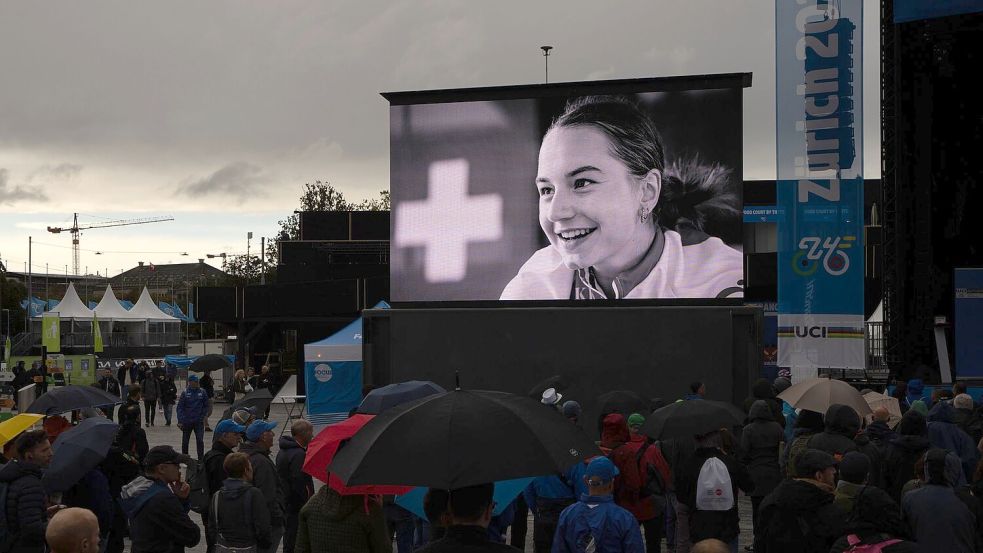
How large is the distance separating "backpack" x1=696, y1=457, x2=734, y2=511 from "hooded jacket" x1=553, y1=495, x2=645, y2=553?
2428mm

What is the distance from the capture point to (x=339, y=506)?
6.72m

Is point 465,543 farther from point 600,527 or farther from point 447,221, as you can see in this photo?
point 447,221

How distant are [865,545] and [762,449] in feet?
18.5

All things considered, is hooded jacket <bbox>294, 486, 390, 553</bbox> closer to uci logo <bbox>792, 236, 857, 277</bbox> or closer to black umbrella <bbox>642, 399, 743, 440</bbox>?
black umbrella <bbox>642, 399, 743, 440</bbox>

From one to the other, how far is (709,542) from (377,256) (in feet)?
163

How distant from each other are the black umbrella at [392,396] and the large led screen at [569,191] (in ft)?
38.1

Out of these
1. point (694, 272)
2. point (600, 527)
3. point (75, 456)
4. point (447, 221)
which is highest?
point (447, 221)

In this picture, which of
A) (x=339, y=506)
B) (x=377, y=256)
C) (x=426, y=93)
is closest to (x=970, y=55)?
(x=426, y=93)

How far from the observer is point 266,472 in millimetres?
9297

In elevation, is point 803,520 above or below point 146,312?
above

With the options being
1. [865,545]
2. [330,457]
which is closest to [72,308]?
[330,457]

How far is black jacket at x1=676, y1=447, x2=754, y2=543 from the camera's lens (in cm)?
920

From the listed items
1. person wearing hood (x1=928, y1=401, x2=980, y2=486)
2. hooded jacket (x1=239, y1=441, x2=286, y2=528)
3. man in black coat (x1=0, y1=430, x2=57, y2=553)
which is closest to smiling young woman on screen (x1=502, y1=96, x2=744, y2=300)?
person wearing hood (x1=928, y1=401, x2=980, y2=486)

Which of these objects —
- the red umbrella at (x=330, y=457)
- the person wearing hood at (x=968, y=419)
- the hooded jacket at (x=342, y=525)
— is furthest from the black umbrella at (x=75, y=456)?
the person wearing hood at (x=968, y=419)
